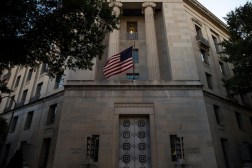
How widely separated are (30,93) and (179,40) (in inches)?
787

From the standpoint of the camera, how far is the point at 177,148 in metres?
15.6

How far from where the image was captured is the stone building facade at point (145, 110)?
52.1 ft

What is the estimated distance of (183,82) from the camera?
1847 cm

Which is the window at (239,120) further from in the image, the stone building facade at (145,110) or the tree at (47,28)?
the tree at (47,28)

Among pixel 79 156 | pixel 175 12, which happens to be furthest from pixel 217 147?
pixel 175 12

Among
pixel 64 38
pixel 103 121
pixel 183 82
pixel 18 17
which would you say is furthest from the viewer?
pixel 183 82

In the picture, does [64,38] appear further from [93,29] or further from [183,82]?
[183,82]

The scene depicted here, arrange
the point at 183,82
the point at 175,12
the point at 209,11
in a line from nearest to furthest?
the point at 183,82, the point at 175,12, the point at 209,11

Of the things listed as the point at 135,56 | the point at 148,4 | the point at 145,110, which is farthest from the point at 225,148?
the point at 148,4

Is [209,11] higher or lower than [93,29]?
higher

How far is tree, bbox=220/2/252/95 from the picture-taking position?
61.9ft

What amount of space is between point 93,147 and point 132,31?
1517cm

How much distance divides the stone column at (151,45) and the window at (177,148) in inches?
235

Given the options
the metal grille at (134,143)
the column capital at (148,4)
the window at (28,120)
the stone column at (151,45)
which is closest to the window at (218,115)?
the stone column at (151,45)
